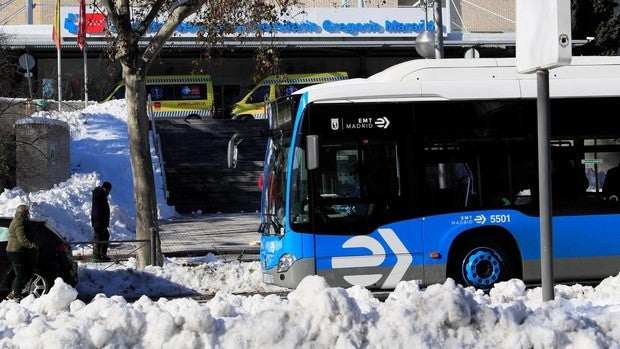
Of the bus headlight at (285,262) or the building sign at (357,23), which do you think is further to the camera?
the building sign at (357,23)

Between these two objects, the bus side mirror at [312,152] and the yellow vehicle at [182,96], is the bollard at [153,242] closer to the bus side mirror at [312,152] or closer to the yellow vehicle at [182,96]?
the bus side mirror at [312,152]

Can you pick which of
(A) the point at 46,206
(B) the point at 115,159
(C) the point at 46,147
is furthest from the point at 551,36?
(B) the point at 115,159

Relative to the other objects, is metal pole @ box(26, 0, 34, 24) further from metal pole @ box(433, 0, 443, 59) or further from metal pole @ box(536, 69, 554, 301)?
metal pole @ box(536, 69, 554, 301)

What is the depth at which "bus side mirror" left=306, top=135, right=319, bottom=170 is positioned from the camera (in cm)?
1152

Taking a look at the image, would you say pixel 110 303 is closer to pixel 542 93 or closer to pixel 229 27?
pixel 542 93

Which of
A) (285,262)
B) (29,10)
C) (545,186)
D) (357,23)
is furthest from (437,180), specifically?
(29,10)

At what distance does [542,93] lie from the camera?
6762 millimetres

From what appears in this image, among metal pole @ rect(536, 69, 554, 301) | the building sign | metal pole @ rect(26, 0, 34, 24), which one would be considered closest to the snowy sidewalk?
metal pole @ rect(536, 69, 554, 301)

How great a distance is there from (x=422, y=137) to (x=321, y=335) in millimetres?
6530

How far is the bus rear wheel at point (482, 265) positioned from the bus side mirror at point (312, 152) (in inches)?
99.7

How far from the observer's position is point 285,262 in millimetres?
11914

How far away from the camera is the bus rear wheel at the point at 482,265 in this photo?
1217cm

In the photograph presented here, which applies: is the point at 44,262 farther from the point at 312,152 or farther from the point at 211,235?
the point at 211,235

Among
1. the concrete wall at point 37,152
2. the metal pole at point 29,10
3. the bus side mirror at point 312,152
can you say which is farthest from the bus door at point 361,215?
the metal pole at point 29,10
